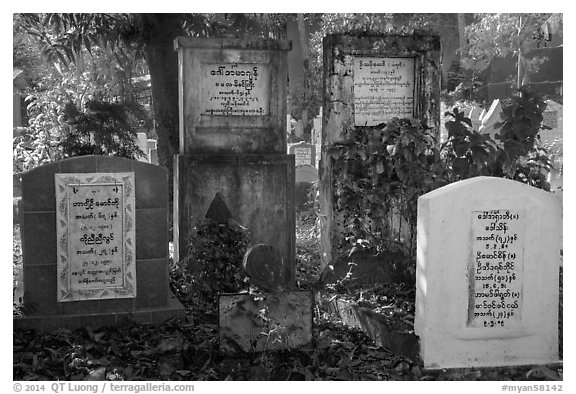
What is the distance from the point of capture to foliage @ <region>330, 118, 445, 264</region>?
6.24 m

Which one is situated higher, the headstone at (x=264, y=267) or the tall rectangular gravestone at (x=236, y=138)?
the tall rectangular gravestone at (x=236, y=138)

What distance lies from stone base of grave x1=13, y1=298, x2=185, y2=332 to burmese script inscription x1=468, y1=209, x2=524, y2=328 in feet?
7.61

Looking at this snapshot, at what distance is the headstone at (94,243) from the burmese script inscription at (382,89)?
2.37 m

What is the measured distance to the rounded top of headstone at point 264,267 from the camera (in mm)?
5152

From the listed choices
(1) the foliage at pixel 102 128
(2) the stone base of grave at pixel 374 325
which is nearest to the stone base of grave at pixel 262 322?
(2) the stone base of grave at pixel 374 325

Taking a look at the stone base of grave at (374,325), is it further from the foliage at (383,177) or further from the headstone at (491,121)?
the headstone at (491,121)

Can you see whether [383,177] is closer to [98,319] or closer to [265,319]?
[265,319]

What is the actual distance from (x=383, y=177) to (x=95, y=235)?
2622mm

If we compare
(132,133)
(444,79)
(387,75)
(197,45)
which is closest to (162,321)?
(197,45)

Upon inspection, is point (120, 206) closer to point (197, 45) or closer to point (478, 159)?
point (197, 45)

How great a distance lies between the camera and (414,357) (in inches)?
189

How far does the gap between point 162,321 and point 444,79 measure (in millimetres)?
20645

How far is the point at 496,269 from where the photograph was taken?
4.75 meters

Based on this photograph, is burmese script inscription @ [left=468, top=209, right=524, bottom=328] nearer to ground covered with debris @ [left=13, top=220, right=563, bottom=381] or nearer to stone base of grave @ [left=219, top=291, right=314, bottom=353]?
ground covered with debris @ [left=13, top=220, right=563, bottom=381]
